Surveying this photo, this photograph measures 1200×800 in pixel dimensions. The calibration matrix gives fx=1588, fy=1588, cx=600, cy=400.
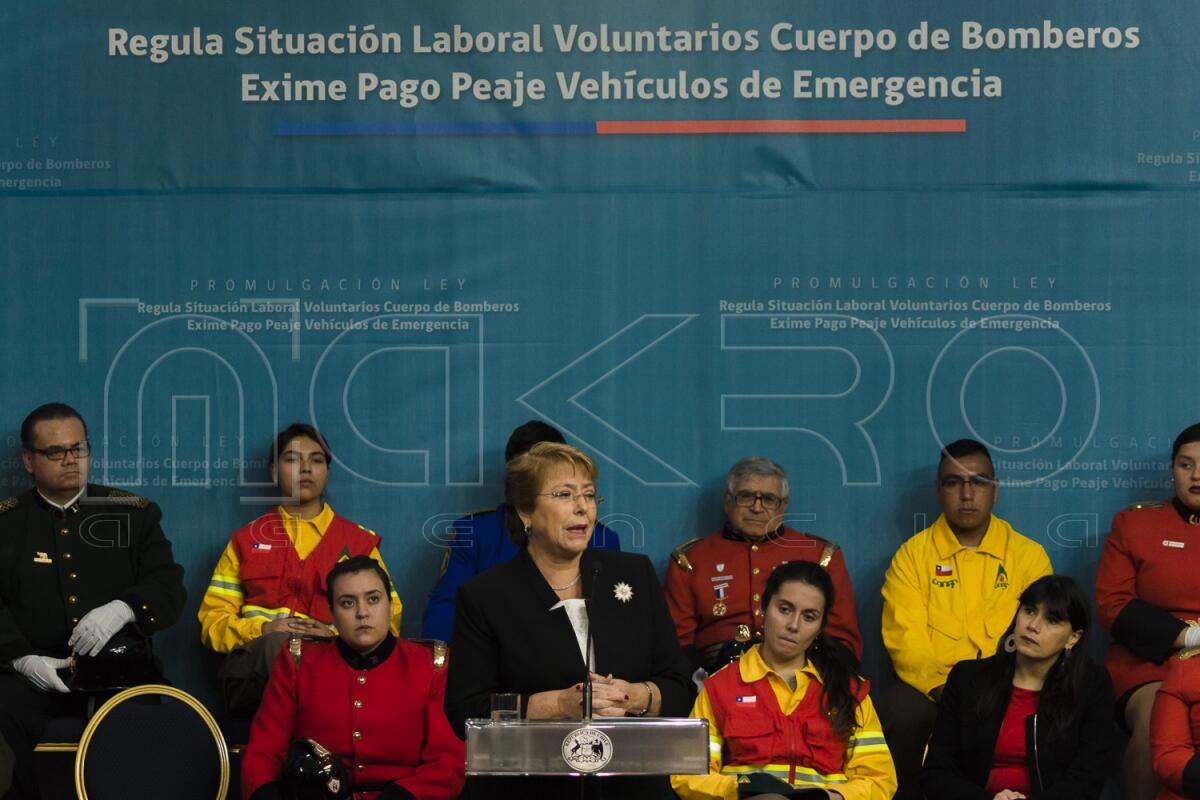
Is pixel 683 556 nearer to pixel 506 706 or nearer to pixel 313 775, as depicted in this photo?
pixel 313 775

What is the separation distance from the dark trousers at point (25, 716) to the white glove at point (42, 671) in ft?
0.08

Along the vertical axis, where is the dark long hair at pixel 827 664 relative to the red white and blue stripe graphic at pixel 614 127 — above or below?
below

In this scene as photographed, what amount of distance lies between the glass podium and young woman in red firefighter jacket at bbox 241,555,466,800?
63.9 inches

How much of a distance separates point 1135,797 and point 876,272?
2081mm

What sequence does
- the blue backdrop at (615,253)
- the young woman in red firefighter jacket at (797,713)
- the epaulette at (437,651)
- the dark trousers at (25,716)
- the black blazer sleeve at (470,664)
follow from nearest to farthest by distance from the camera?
1. the black blazer sleeve at (470,664)
2. the young woman in red firefighter jacket at (797,713)
3. the epaulette at (437,651)
4. the dark trousers at (25,716)
5. the blue backdrop at (615,253)

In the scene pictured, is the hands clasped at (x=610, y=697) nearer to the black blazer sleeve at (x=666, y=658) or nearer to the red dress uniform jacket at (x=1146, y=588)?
the black blazer sleeve at (x=666, y=658)

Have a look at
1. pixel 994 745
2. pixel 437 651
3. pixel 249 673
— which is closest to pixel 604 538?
pixel 437 651

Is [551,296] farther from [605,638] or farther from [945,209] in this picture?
[605,638]

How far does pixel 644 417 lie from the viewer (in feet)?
19.7

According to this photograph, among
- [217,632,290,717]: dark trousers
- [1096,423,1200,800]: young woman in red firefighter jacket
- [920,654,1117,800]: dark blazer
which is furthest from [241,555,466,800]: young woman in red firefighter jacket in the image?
[1096,423,1200,800]: young woman in red firefighter jacket

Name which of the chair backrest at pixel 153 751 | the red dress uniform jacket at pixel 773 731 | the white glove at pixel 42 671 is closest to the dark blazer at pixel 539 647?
the red dress uniform jacket at pixel 773 731

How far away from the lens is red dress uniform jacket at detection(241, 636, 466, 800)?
4516mm

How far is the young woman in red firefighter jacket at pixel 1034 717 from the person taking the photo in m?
4.44

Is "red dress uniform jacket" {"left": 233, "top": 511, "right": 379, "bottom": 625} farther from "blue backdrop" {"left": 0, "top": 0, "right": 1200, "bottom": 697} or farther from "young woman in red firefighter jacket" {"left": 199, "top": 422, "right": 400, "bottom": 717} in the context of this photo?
"blue backdrop" {"left": 0, "top": 0, "right": 1200, "bottom": 697}
